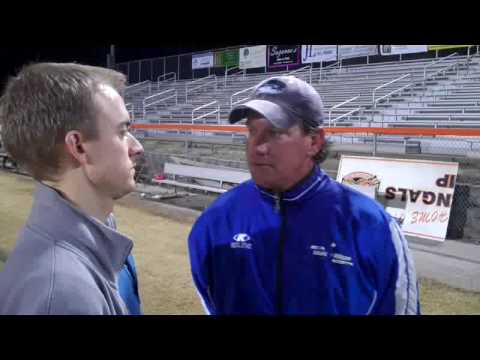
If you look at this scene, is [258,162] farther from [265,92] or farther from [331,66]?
[331,66]

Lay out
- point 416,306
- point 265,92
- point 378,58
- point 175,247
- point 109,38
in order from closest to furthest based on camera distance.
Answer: point 416,306 < point 265,92 < point 109,38 < point 175,247 < point 378,58

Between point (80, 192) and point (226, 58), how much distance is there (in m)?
20.2

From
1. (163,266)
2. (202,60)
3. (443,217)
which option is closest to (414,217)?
(443,217)

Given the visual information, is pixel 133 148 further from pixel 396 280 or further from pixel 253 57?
pixel 253 57

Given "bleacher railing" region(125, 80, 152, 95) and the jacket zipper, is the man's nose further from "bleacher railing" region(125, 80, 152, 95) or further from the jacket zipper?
"bleacher railing" region(125, 80, 152, 95)

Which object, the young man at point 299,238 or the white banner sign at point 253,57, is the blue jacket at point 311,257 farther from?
the white banner sign at point 253,57

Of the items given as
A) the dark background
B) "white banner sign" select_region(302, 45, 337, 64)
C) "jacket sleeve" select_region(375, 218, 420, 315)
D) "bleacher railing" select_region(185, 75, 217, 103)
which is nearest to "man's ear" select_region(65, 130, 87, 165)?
"jacket sleeve" select_region(375, 218, 420, 315)

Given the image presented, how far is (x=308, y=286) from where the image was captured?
1592 millimetres

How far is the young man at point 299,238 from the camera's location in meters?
1.55

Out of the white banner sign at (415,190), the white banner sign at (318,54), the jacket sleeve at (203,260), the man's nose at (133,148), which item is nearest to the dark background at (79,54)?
the jacket sleeve at (203,260)

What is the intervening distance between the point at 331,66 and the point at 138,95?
34.9 ft

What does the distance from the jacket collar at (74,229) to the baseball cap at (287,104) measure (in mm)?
731

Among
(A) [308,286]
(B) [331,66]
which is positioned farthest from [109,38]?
(B) [331,66]

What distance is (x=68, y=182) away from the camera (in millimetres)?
1127
